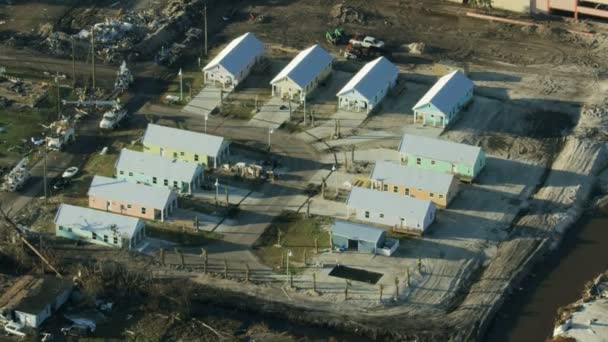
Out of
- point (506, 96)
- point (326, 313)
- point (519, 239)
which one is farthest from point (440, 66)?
point (326, 313)

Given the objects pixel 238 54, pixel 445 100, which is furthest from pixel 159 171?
pixel 445 100

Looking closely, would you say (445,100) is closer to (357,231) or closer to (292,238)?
(357,231)

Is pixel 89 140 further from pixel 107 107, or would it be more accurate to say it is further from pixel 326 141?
pixel 326 141

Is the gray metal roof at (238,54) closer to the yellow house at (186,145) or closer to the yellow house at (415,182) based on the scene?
the yellow house at (186,145)

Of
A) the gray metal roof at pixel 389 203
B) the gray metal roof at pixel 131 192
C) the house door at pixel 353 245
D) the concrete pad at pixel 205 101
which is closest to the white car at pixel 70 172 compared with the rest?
the gray metal roof at pixel 131 192

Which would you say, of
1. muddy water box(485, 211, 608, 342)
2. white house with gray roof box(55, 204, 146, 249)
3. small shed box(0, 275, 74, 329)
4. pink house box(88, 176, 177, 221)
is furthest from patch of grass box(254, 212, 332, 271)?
muddy water box(485, 211, 608, 342)

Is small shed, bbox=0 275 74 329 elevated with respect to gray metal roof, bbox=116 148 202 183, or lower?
lower

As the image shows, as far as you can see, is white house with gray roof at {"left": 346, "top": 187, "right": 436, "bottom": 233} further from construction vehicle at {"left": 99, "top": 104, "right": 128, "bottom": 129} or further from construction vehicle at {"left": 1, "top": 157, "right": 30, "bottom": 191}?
construction vehicle at {"left": 1, "top": 157, "right": 30, "bottom": 191}
